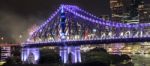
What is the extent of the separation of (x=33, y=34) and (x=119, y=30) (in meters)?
14.0

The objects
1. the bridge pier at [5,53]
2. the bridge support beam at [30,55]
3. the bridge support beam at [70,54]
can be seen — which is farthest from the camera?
the bridge pier at [5,53]

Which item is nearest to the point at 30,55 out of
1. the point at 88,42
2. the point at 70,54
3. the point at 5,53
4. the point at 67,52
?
the point at 70,54

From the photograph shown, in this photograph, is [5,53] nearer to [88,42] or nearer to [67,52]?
[67,52]

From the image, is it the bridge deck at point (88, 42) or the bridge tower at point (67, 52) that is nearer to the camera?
the bridge deck at point (88, 42)

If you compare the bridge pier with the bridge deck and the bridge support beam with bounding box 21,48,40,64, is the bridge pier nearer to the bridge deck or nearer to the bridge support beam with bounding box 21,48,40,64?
the bridge support beam with bounding box 21,48,40,64

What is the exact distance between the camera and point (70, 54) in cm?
6406

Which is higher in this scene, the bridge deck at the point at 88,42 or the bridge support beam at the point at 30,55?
the bridge deck at the point at 88,42

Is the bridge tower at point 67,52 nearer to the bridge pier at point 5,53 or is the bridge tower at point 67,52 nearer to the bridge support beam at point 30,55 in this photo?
the bridge support beam at point 30,55

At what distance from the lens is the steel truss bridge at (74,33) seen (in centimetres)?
5875

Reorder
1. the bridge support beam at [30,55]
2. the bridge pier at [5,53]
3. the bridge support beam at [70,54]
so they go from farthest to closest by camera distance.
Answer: the bridge pier at [5,53]
the bridge support beam at [30,55]
the bridge support beam at [70,54]

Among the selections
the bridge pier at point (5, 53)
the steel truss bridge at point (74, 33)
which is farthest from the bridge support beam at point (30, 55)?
the bridge pier at point (5, 53)

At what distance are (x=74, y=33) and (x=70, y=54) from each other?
2757 millimetres

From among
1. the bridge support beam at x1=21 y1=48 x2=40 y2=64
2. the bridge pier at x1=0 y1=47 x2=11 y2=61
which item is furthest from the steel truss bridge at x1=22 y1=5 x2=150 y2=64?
the bridge pier at x1=0 y1=47 x2=11 y2=61

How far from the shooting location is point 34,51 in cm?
6788
